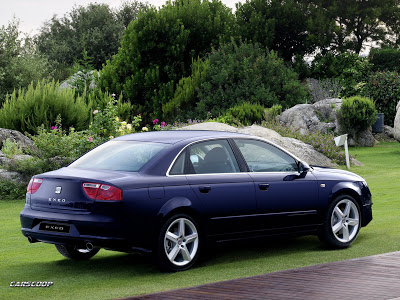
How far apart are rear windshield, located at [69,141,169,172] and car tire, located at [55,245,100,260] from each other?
1142 mm

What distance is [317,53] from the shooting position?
47406mm

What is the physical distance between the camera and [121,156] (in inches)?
322

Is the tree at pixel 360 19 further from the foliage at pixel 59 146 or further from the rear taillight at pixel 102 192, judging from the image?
the rear taillight at pixel 102 192

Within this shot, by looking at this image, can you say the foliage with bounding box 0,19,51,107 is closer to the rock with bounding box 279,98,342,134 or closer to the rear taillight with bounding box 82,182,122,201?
the rock with bounding box 279,98,342,134

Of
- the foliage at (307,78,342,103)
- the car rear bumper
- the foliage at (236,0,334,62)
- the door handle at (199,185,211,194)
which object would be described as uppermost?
the foliage at (236,0,334,62)

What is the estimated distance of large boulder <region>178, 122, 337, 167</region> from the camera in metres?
20.4

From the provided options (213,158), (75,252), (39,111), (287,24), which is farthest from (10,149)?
(287,24)

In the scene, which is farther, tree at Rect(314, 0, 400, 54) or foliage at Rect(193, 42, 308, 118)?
tree at Rect(314, 0, 400, 54)

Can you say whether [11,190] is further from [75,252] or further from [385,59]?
[385,59]

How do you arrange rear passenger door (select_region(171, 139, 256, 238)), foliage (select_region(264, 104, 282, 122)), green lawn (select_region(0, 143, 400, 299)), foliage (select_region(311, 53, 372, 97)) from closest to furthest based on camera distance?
1. green lawn (select_region(0, 143, 400, 299))
2. rear passenger door (select_region(171, 139, 256, 238))
3. foliage (select_region(264, 104, 282, 122))
4. foliage (select_region(311, 53, 372, 97))

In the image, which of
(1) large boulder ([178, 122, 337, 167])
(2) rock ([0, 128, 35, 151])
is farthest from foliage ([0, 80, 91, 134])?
(1) large boulder ([178, 122, 337, 167])

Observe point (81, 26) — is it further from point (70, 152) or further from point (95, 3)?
point (70, 152)

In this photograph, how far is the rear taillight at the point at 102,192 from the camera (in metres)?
7.37

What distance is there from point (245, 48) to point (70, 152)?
61.1 ft
